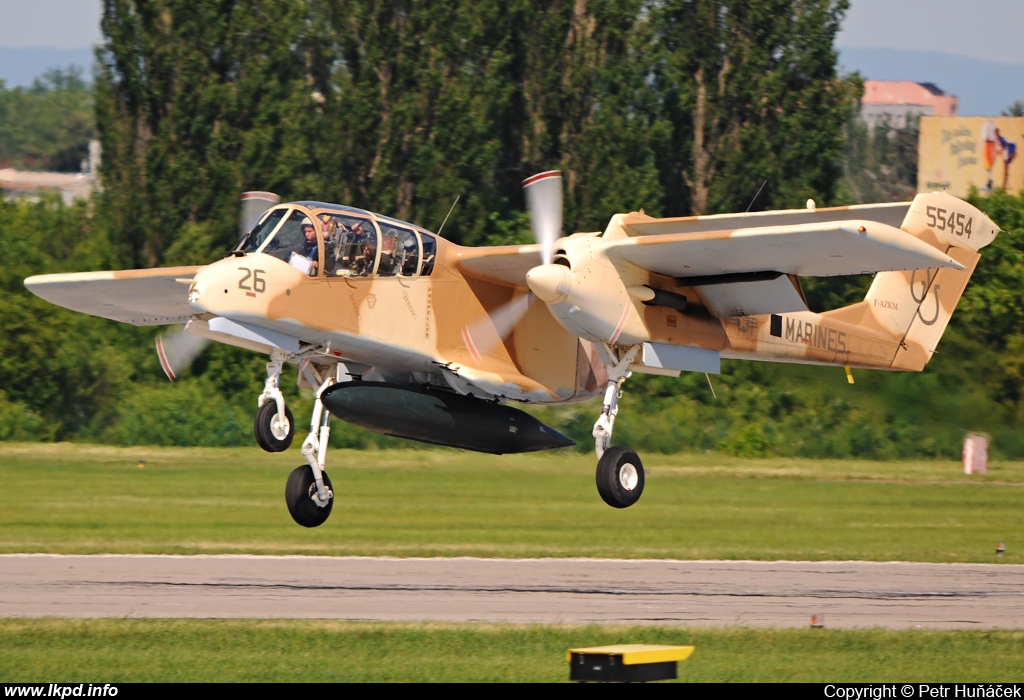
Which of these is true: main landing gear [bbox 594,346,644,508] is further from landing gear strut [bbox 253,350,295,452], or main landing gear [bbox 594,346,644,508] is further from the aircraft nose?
landing gear strut [bbox 253,350,295,452]

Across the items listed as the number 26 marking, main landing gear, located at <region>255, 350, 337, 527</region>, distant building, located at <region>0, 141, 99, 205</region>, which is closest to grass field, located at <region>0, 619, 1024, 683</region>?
main landing gear, located at <region>255, 350, 337, 527</region>

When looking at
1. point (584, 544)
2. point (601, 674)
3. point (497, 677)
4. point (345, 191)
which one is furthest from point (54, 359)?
point (601, 674)

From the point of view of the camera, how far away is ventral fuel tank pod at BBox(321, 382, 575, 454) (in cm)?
1784

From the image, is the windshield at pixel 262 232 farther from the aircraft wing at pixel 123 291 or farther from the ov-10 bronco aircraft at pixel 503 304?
the aircraft wing at pixel 123 291

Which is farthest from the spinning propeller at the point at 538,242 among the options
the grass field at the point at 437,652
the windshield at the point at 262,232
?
the grass field at the point at 437,652

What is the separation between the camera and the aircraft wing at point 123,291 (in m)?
19.6

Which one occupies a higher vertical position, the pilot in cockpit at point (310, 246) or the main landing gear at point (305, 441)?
the pilot in cockpit at point (310, 246)

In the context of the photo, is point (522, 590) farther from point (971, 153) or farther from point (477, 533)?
point (971, 153)

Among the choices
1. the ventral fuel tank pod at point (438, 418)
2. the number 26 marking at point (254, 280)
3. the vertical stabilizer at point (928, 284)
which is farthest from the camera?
the vertical stabilizer at point (928, 284)

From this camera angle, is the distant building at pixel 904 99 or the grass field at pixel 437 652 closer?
the grass field at pixel 437 652

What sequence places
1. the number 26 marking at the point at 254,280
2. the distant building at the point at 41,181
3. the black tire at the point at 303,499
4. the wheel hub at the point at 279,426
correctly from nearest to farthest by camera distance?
the number 26 marking at the point at 254,280 < the wheel hub at the point at 279,426 < the black tire at the point at 303,499 < the distant building at the point at 41,181

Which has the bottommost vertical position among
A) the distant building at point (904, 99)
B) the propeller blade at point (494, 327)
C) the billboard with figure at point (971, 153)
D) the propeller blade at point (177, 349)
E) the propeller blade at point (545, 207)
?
the propeller blade at point (177, 349)

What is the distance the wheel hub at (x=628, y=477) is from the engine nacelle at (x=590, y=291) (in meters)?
A: 1.79

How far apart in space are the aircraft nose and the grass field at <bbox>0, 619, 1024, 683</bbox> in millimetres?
5429
